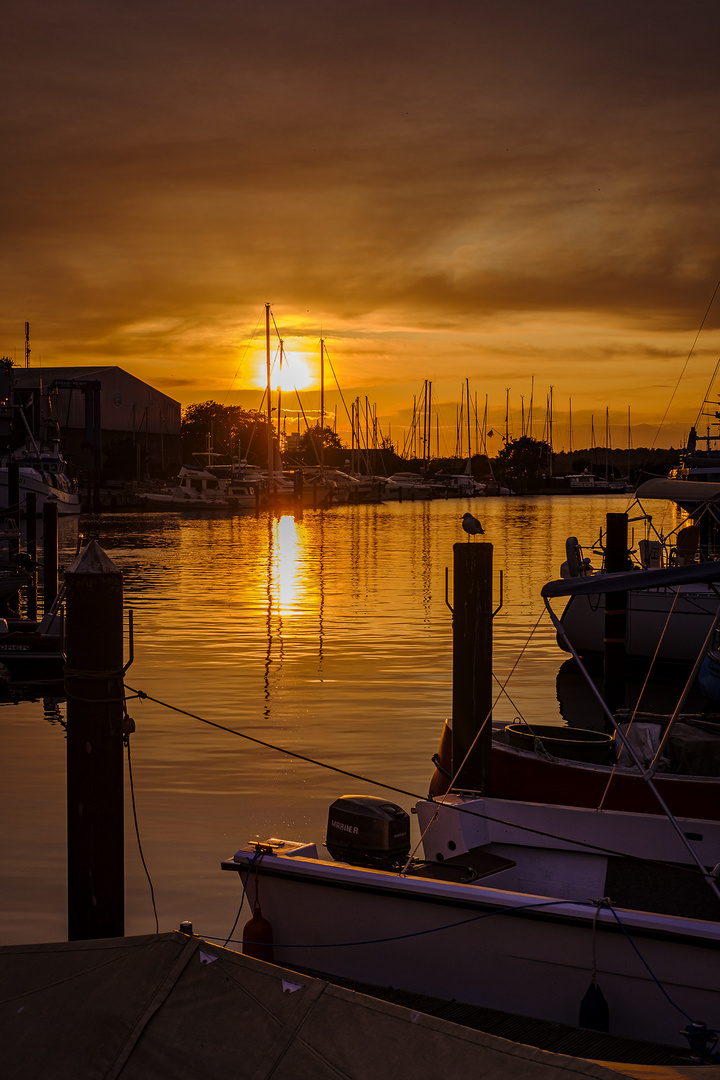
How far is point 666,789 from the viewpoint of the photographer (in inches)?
414

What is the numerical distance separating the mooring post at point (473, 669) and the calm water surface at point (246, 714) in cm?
221

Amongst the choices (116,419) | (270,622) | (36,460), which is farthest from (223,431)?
(270,622)

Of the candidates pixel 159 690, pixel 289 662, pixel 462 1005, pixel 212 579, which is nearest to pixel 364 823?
pixel 462 1005

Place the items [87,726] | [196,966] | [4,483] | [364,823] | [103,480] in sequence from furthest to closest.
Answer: [103,480], [4,483], [364,823], [87,726], [196,966]

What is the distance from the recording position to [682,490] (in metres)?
20.4

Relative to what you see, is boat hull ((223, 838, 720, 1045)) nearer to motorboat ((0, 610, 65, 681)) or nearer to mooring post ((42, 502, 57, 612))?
motorboat ((0, 610, 65, 681))

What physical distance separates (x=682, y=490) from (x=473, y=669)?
1107 cm

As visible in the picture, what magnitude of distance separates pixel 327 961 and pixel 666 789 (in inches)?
157

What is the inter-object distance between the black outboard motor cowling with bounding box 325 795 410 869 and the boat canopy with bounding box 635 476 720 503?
1199 centimetres

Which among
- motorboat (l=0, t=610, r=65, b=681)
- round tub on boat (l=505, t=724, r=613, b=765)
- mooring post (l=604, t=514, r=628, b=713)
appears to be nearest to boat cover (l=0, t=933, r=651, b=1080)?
round tub on boat (l=505, t=724, r=613, b=765)

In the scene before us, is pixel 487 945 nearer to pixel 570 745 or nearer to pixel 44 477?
pixel 570 745

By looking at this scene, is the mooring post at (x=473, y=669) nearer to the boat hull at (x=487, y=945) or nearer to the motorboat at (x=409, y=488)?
the boat hull at (x=487, y=945)

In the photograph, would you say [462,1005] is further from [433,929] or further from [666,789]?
[666,789]

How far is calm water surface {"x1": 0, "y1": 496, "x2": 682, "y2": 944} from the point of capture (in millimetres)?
10945
